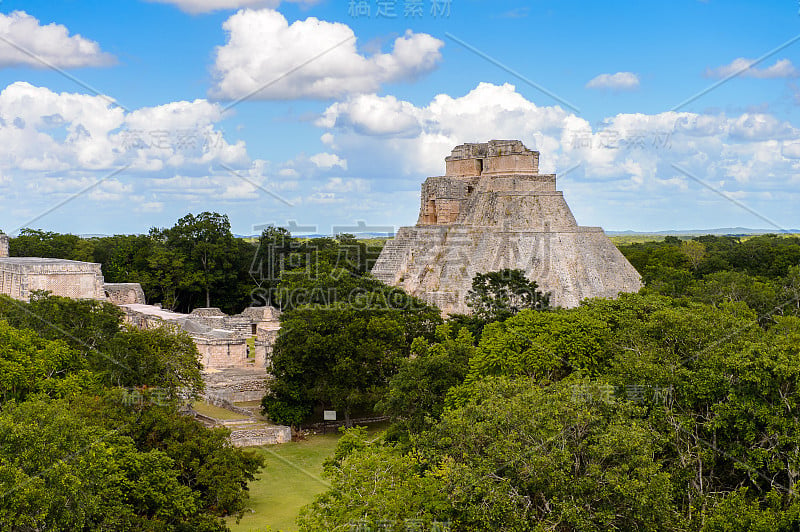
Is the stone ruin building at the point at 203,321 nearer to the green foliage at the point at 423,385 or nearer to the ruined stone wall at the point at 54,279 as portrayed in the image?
the ruined stone wall at the point at 54,279

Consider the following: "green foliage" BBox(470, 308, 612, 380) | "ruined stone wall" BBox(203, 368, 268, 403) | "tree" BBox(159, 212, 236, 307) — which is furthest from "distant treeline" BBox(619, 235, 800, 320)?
"tree" BBox(159, 212, 236, 307)

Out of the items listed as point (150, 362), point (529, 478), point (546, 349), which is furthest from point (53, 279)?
point (529, 478)

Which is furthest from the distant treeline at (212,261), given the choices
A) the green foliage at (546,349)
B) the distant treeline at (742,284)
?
the green foliage at (546,349)

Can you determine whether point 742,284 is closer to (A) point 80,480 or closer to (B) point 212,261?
(A) point 80,480

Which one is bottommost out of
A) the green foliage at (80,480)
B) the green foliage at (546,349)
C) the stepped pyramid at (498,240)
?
the green foliage at (80,480)

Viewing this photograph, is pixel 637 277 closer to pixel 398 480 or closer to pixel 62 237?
pixel 398 480

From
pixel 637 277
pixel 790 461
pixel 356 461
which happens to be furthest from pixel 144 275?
pixel 790 461
